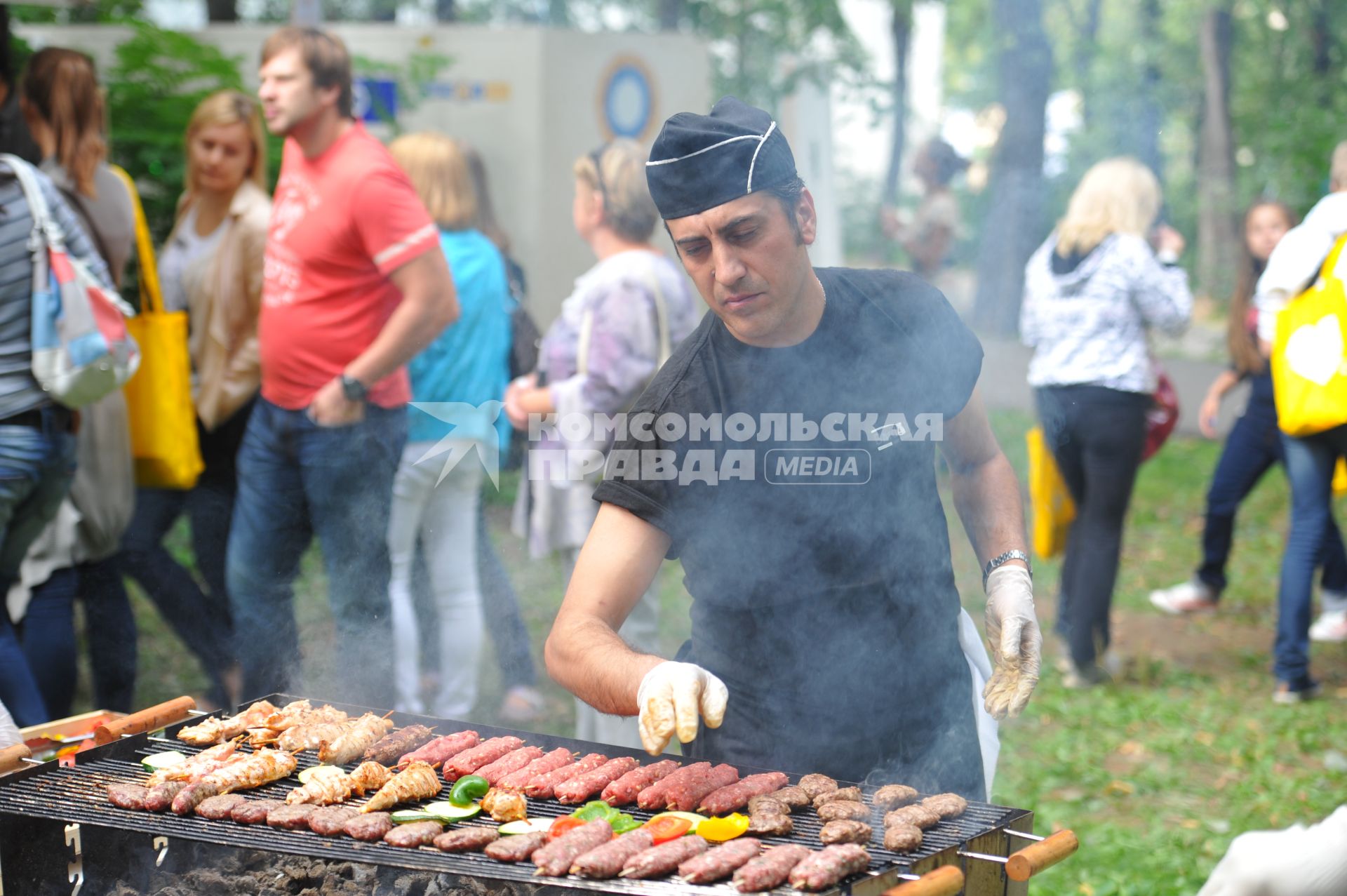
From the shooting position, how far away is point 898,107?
23.5 meters

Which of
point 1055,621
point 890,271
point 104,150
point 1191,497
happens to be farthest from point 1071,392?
point 1191,497

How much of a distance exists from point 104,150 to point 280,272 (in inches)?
38.9

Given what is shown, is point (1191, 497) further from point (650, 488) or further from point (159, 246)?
point (650, 488)

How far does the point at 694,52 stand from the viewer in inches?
391

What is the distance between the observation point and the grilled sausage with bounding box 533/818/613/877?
2166 mm

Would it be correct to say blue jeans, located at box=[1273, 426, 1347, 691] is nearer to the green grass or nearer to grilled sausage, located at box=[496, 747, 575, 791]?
the green grass

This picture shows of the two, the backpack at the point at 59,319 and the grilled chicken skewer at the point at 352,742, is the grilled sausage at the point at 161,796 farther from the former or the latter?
the backpack at the point at 59,319

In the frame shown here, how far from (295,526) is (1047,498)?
3.74m

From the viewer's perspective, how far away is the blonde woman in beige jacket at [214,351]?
5059 mm

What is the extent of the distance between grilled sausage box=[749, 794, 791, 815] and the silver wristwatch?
2.57 ft

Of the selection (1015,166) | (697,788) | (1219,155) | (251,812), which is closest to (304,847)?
(251,812)

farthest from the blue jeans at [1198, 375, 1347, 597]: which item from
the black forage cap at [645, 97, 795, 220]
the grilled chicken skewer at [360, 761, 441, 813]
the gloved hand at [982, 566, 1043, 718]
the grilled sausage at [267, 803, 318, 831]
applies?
the grilled sausage at [267, 803, 318, 831]

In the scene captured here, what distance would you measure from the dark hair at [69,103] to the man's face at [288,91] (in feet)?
2.77

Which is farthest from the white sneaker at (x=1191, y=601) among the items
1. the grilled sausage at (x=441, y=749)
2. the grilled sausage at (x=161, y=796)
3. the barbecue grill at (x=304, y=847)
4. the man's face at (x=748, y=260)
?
the grilled sausage at (x=161, y=796)
